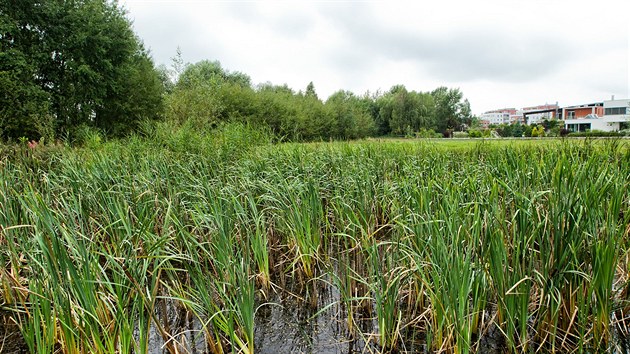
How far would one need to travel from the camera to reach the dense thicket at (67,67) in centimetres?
1864

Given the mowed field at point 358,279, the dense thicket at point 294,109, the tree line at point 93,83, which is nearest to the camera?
the mowed field at point 358,279

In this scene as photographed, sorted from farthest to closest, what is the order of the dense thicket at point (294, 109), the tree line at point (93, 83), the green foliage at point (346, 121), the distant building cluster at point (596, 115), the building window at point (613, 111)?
the building window at point (613, 111)
the distant building cluster at point (596, 115)
the green foliage at point (346, 121)
the tree line at point (93, 83)
the dense thicket at point (294, 109)

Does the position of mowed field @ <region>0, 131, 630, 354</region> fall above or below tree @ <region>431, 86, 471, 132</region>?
below

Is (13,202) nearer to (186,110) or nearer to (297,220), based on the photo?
(297,220)

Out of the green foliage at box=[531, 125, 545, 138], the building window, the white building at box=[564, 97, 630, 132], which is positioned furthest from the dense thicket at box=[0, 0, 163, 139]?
the building window

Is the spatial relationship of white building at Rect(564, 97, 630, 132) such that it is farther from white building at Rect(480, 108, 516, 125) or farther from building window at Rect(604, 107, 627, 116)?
white building at Rect(480, 108, 516, 125)

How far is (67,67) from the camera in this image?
71.5 ft

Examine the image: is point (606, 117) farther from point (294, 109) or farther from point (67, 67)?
point (67, 67)

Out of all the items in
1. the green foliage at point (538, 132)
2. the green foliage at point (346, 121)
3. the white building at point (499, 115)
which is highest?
the white building at point (499, 115)

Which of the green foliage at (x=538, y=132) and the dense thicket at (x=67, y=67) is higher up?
the dense thicket at (x=67, y=67)

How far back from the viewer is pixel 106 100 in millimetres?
24297

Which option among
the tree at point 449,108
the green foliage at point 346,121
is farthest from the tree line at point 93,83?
the tree at point 449,108

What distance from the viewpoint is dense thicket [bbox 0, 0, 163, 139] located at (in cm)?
1864

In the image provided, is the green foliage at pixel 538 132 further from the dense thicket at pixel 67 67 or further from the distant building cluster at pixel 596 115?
the distant building cluster at pixel 596 115
